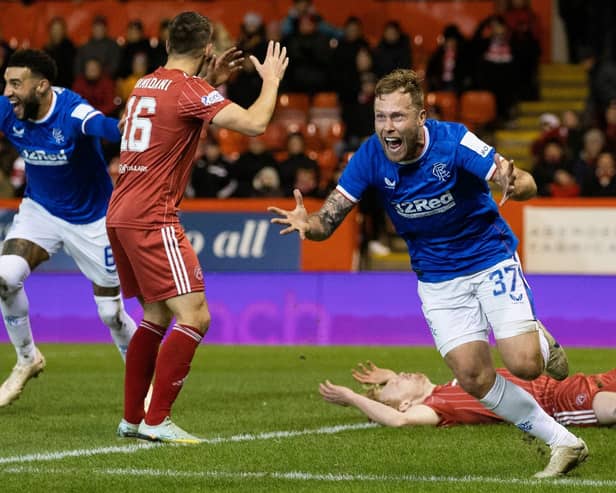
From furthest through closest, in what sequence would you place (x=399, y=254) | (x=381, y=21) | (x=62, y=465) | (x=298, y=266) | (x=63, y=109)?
(x=381, y=21), (x=399, y=254), (x=298, y=266), (x=63, y=109), (x=62, y=465)

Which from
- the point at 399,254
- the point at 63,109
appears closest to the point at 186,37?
the point at 63,109

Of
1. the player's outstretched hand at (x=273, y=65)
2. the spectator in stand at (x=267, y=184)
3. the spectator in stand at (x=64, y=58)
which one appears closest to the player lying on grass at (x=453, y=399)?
the player's outstretched hand at (x=273, y=65)

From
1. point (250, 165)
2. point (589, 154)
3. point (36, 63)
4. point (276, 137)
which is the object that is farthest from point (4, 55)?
point (36, 63)

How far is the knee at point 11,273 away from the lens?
955cm

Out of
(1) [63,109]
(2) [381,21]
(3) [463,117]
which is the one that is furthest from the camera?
(2) [381,21]

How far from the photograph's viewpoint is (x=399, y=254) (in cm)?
1884

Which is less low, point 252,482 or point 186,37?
point 186,37

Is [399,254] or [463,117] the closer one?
[399,254]

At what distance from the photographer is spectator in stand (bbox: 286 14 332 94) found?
862 inches

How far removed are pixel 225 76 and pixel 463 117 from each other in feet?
43.9

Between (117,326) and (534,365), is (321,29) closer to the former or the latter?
(117,326)

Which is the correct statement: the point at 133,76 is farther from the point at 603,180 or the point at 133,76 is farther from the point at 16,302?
the point at 16,302

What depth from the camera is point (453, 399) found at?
8.60 metres

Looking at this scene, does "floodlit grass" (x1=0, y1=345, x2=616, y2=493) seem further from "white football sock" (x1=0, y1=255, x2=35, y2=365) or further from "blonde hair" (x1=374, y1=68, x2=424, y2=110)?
"blonde hair" (x1=374, y1=68, x2=424, y2=110)
